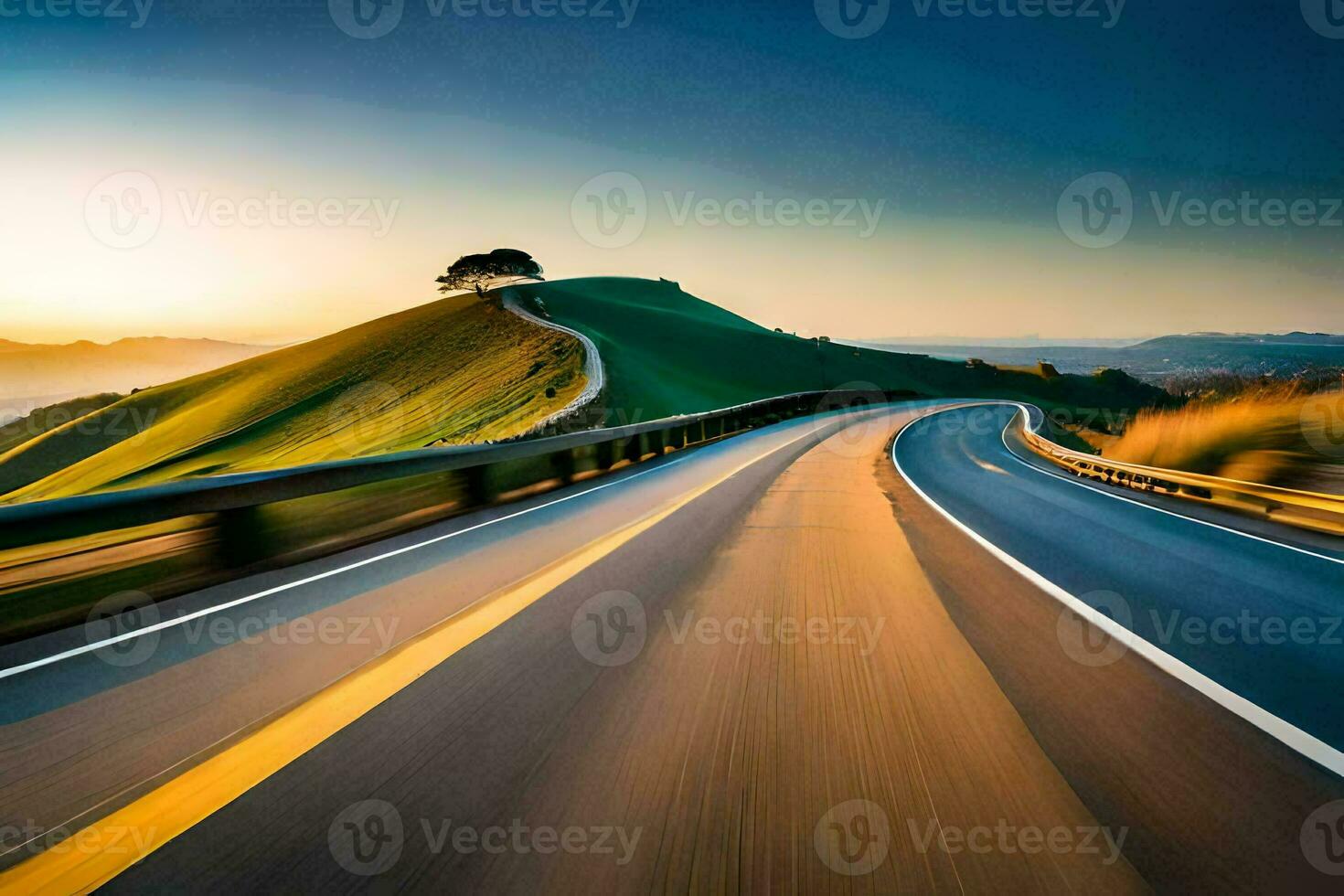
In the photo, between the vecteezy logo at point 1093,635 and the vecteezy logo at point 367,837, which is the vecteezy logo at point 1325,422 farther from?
the vecteezy logo at point 367,837

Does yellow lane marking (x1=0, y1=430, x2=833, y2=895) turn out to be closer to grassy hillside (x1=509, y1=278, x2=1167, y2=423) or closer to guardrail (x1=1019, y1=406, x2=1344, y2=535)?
guardrail (x1=1019, y1=406, x2=1344, y2=535)

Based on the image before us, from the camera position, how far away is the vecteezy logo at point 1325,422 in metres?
13.6

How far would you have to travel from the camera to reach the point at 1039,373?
15738cm

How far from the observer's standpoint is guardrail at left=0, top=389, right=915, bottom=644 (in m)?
4.68

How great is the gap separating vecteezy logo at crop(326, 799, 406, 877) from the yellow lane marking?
440mm

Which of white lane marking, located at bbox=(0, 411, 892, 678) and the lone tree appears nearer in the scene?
white lane marking, located at bbox=(0, 411, 892, 678)

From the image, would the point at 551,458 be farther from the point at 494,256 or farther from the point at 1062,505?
the point at 494,256

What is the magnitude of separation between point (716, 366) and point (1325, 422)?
92951mm

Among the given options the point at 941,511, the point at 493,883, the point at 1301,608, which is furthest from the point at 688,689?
the point at 941,511
